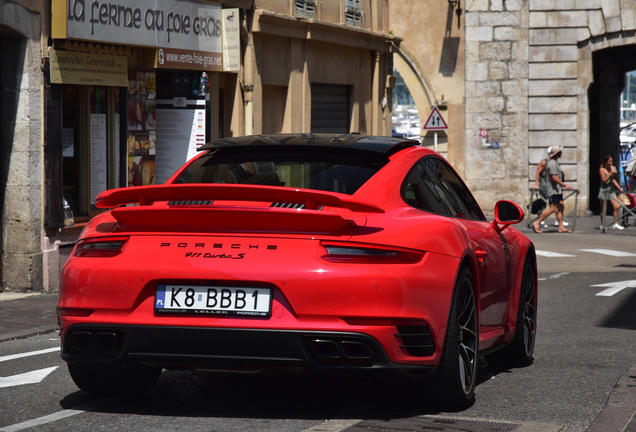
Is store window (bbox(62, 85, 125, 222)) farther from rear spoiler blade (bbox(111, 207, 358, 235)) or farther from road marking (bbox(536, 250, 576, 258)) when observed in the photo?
rear spoiler blade (bbox(111, 207, 358, 235))

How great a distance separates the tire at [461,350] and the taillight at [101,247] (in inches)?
62.5

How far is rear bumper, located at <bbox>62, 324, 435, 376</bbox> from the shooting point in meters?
4.64

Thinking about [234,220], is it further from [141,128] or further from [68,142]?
[141,128]

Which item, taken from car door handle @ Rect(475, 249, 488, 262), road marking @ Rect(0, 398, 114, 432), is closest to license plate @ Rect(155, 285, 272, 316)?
road marking @ Rect(0, 398, 114, 432)

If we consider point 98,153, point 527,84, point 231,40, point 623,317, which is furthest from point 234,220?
Result: point 527,84

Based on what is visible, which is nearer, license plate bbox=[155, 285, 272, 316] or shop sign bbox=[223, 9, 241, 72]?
license plate bbox=[155, 285, 272, 316]

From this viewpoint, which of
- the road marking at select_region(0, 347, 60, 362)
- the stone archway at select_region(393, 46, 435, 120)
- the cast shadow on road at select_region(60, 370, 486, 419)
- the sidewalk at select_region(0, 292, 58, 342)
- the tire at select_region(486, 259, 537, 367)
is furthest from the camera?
the stone archway at select_region(393, 46, 435, 120)

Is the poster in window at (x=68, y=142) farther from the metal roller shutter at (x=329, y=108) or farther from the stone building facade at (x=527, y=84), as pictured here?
the stone building facade at (x=527, y=84)

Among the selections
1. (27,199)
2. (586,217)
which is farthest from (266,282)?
(586,217)

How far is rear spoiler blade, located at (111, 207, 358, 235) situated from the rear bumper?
0.47m

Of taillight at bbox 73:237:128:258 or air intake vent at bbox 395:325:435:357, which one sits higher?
taillight at bbox 73:237:128:258

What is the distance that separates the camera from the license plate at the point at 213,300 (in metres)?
4.66

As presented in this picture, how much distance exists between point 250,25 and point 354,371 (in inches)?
529

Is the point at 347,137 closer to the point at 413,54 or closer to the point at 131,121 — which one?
the point at 131,121
